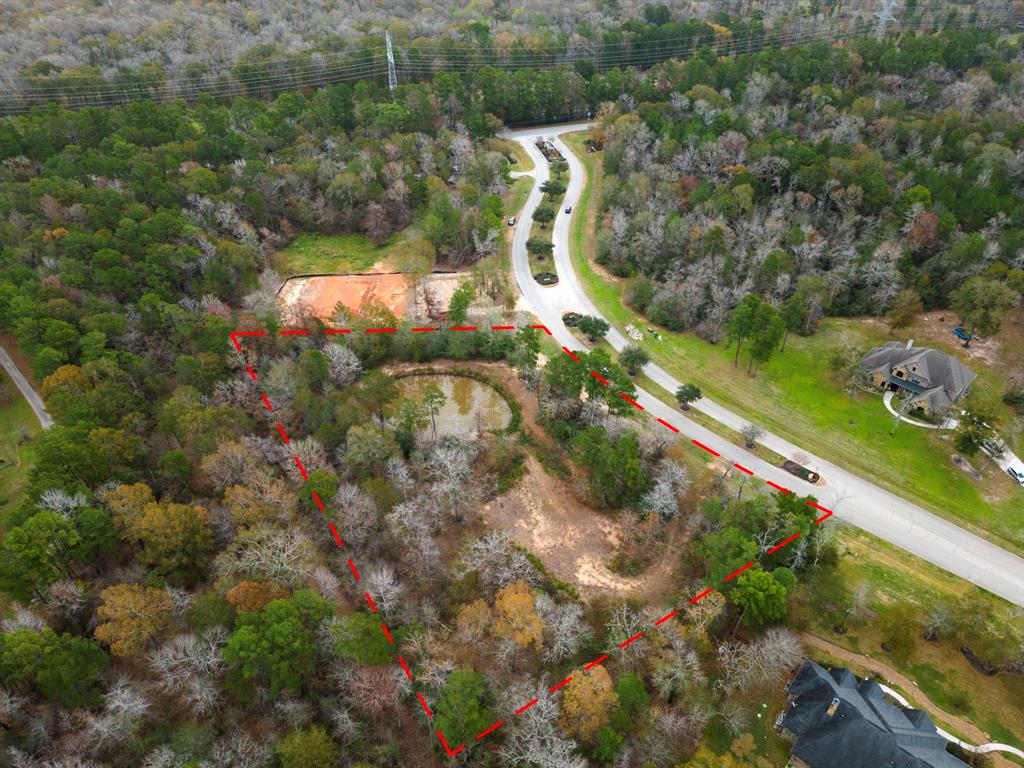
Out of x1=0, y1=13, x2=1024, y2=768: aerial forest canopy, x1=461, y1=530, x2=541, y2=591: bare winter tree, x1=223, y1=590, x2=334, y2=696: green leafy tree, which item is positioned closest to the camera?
x1=223, y1=590, x2=334, y2=696: green leafy tree

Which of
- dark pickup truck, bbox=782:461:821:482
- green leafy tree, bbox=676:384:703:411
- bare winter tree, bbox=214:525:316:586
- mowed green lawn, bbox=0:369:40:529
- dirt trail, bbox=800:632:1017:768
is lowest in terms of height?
mowed green lawn, bbox=0:369:40:529

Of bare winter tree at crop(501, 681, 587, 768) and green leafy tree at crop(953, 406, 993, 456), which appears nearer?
bare winter tree at crop(501, 681, 587, 768)

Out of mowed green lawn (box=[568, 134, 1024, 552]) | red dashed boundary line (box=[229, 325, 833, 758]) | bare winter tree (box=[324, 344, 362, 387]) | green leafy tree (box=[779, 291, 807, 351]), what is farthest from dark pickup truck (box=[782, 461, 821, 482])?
bare winter tree (box=[324, 344, 362, 387])

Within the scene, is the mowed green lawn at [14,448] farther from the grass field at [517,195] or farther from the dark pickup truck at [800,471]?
the dark pickup truck at [800,471]

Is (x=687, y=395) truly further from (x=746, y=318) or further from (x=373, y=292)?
(x=373, y=292)

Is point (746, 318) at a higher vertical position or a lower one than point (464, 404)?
higher

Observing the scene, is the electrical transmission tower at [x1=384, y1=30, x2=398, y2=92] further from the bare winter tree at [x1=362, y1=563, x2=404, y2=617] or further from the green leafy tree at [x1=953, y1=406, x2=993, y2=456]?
the green leafy tree at [x1=953, y1=406, x2=993, y2=456]

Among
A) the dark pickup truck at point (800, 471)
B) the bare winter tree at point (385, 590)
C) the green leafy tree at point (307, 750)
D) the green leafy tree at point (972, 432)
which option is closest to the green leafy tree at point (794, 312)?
the dark pickup truck at point (800, 471)

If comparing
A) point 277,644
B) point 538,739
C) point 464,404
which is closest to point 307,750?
point 277,644
